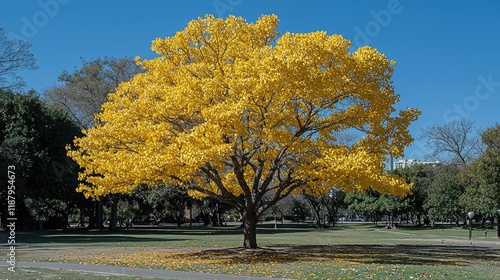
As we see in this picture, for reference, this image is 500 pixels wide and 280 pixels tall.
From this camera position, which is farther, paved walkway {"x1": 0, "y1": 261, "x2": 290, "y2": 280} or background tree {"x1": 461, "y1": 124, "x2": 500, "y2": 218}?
background tree {"x1": 461, "y1": 124, "x2": 500, "y2": 218}

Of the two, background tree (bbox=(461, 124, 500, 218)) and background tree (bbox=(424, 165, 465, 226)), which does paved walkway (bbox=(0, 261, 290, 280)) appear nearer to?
background tree (bbox=(461, 124, 500, 218))

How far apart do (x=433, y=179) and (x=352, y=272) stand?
63.3 m

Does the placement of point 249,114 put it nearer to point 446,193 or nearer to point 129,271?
point 129,271

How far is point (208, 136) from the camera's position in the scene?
17.7 meters

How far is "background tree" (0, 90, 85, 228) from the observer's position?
37.8 metres

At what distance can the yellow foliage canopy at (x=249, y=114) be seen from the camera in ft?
59.3

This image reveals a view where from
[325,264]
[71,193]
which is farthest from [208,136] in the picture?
[71,193]

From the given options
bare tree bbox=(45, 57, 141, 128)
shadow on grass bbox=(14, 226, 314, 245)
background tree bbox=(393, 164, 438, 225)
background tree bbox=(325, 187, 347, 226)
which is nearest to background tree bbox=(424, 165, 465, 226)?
background tree bbox=(393, 164, 438, 225)

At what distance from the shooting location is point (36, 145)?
132 ft

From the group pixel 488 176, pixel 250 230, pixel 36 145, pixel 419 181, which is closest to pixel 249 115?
pixel 250 230

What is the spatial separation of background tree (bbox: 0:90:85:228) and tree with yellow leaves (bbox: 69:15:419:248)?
61.2 feet

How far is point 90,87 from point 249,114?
108 feet

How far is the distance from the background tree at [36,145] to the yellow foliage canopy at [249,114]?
18.2 metres

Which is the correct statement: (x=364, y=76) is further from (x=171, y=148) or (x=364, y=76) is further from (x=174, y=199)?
(x=174, y=199)
